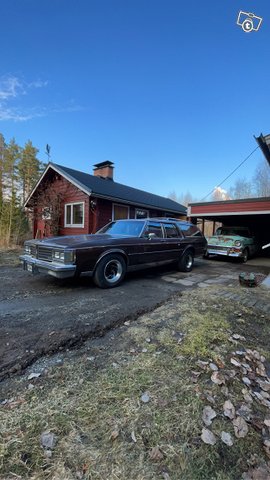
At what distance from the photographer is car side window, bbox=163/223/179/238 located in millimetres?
7043

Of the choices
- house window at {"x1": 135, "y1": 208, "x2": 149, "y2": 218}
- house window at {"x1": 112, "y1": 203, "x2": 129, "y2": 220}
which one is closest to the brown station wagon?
house window at {"x1": 112, "y1": 203, "x2": 129, "y2": 220}

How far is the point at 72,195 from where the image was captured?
13.7 meters

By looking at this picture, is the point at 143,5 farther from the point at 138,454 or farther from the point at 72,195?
the point at 138,454

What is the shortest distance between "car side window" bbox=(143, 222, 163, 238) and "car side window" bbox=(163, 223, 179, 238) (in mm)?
327

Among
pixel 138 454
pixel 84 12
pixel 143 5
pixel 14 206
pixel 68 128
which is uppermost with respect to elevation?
pixel 143 5

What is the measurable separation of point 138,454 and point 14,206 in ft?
49.3

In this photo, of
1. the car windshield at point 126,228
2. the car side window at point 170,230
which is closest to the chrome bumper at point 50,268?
the car windshield at point 126,228

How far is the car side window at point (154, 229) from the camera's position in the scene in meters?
6.28

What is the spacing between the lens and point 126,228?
643cm

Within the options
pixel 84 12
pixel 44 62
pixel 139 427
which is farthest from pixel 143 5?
pixel 139 427

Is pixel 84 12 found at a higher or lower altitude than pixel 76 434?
higher

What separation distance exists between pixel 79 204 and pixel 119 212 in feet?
7.77

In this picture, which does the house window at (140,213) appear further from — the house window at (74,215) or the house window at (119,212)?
the house window at (74,215)

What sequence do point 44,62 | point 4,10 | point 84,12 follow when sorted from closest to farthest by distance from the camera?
point 4,10 → point 84,12 → point 44,62
